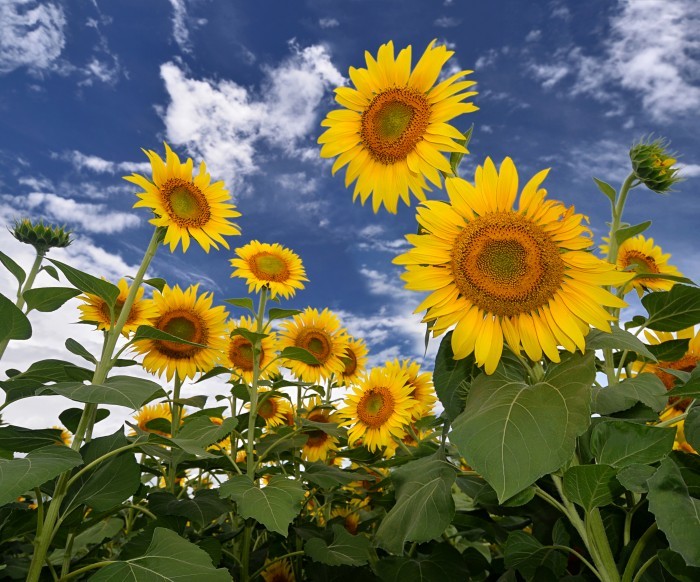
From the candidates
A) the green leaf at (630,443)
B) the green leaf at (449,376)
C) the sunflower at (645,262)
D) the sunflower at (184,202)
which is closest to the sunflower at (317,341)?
the sunflower at (184,202)

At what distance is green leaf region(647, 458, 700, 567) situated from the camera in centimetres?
122

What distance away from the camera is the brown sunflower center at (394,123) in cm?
191

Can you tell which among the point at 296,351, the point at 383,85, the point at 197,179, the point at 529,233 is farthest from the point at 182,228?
the point at 529,233

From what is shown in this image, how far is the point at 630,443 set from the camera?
4.70ft

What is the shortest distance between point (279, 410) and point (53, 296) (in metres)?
2.32

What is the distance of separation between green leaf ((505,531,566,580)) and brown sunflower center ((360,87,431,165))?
1342 mm

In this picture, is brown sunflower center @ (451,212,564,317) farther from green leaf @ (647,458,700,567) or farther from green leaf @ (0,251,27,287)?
green leaf @ (0,251,27,287)

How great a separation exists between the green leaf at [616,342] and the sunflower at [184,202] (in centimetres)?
180

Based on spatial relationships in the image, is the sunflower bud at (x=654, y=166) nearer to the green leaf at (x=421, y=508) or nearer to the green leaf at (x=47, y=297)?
the green leaf at (x=421, y=508)

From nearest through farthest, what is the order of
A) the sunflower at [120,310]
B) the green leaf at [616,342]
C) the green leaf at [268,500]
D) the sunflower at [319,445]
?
the green leaf at [616,342] < the green leaf at [268,500] < the sunflower at [120,310] < the sunflower at [319,445]

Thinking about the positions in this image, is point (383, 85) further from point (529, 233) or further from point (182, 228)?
point (182, 228)

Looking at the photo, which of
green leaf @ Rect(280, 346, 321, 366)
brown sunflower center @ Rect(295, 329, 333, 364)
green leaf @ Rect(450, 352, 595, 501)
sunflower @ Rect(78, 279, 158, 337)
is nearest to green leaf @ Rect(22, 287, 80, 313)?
sunflower @ Rect(78, 279, 158, 337)

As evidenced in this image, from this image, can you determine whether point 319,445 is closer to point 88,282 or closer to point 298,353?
point 298,353

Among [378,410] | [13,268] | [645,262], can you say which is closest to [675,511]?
[645,262]
